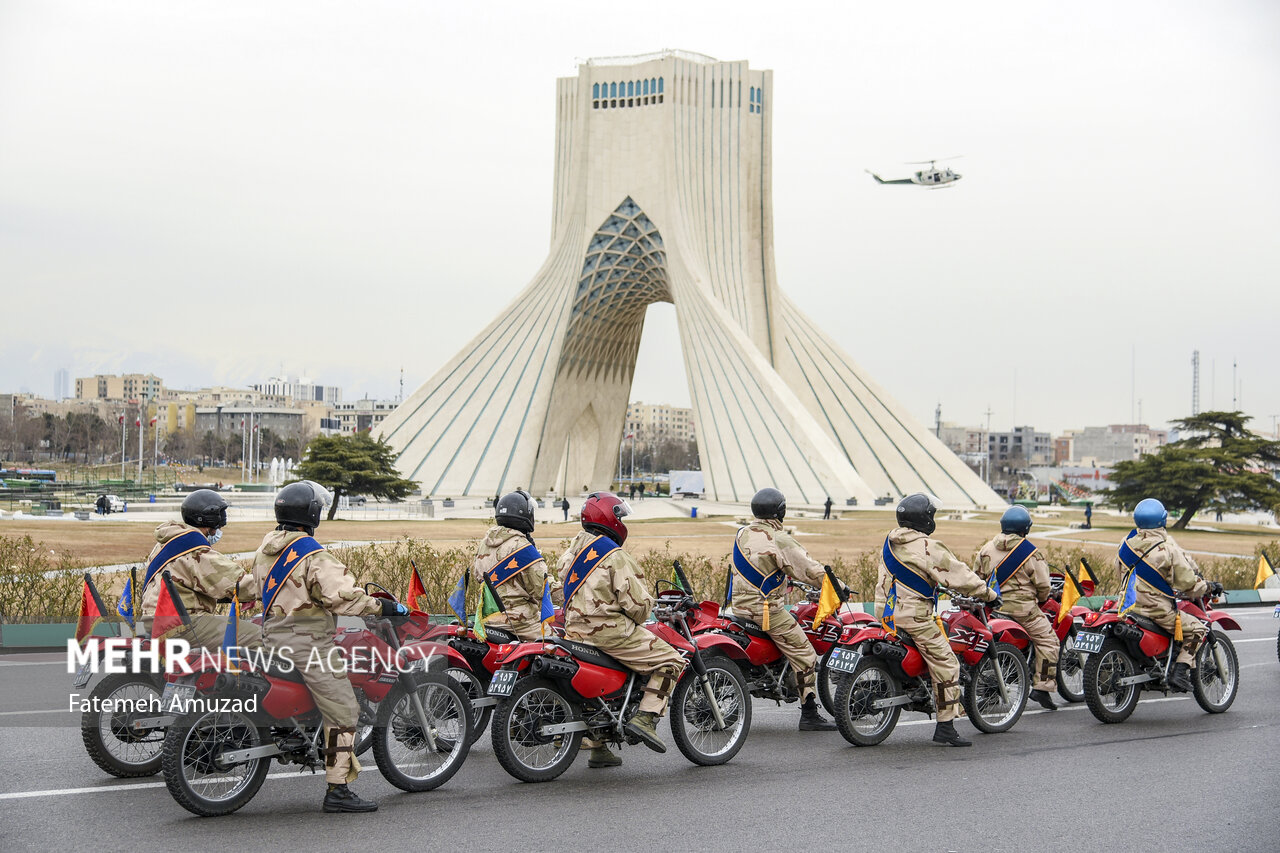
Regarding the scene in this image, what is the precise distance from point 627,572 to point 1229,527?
121 feet

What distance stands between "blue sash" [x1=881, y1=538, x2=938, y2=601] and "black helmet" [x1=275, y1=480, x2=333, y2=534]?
3.63 metres

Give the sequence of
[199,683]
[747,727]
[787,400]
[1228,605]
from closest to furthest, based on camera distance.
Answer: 1. [199,683]
2. [747,727]
3. [1228,605]
4. [787,400]

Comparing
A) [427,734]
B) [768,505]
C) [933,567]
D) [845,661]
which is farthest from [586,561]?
[933,567]

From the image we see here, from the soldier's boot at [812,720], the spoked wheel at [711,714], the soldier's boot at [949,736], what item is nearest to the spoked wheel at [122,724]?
the spoked wheel at [711,714]

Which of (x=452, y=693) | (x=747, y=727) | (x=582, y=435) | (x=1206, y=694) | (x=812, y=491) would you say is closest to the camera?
(x=452, y=693)

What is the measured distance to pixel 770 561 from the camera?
7.02 m

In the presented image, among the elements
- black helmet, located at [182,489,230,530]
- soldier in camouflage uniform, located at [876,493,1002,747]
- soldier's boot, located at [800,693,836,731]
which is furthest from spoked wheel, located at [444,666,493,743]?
soldier in camouflage uniform, located at [876,493,1002,747]

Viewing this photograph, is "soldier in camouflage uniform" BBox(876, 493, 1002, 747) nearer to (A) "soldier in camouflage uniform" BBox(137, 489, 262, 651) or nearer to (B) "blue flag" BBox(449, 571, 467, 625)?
(B) "blue flag" BBox(449, 571, 467, 625)

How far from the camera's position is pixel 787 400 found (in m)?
→ 37.9

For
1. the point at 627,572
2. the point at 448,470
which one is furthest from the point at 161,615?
the point at 448,470

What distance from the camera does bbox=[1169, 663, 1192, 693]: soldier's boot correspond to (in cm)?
775

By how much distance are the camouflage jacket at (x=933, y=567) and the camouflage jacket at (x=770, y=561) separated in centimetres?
54

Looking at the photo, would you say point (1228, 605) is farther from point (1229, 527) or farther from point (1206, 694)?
point (1229, 527)

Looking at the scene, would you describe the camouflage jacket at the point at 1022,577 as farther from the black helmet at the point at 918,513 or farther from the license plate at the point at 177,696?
the license plate at the point at 177,696
